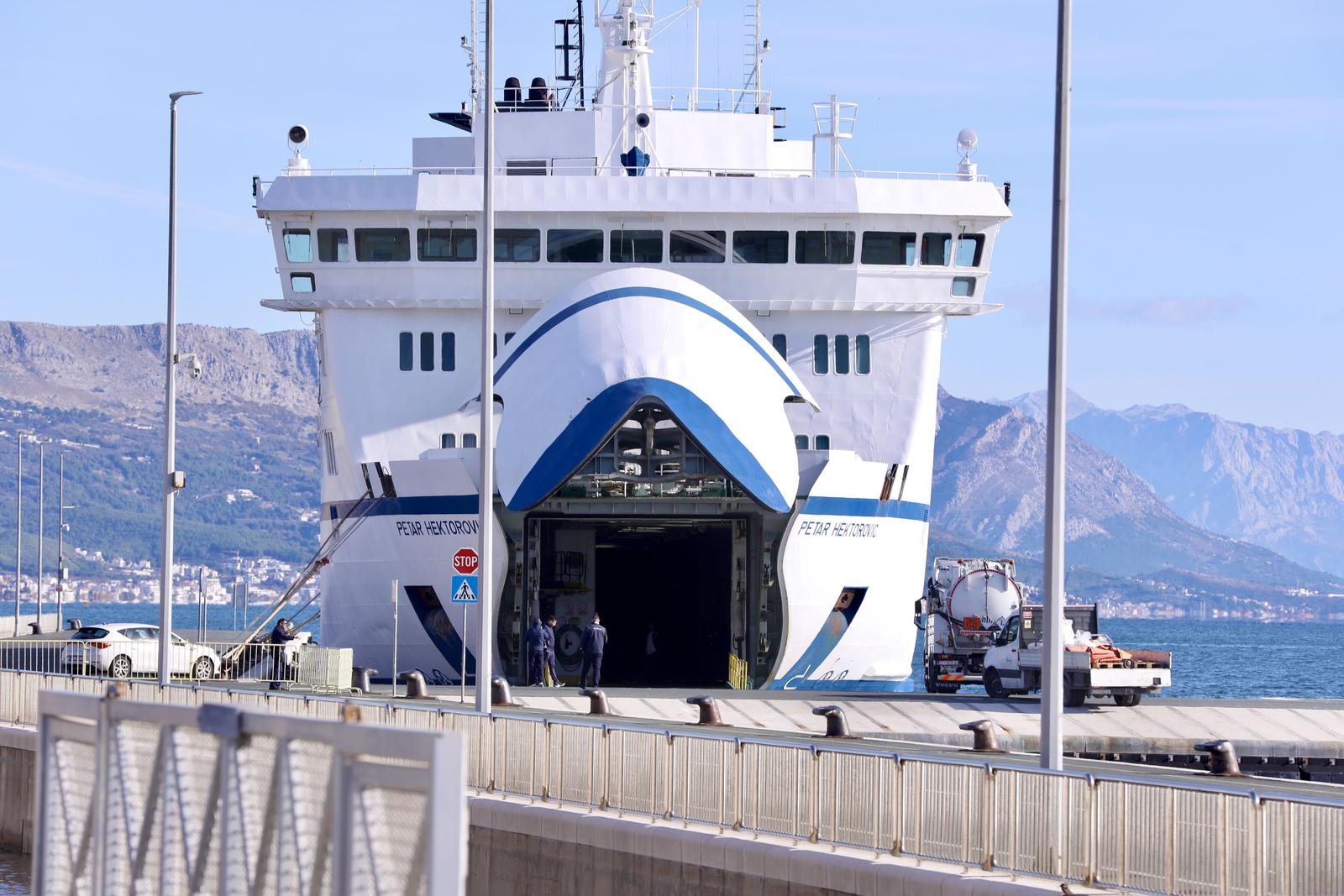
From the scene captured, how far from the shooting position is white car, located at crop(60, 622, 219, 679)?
134 feet

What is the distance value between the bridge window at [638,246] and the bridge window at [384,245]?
163 inches

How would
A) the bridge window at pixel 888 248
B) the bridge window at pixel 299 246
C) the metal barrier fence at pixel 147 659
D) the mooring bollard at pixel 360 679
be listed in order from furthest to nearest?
the bridge window at pixel 299 246 → the bridge window at pixel 888 248 → the metal barrier fence at pixel 147 659 → the mooring bollard at pixel 360 679

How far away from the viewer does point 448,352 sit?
134ft

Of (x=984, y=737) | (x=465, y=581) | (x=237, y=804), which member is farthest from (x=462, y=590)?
(x=237, y=804)

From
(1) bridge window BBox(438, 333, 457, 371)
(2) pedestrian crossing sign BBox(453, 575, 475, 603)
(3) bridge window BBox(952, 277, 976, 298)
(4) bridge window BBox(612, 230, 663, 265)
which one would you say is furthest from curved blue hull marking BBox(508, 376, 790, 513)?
(3) bridge window BBox(952, 277, 976, 298)

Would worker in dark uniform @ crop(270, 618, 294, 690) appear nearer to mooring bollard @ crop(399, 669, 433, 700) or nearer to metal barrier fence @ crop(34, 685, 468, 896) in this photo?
mooring bollard @ crop(399, 669, 433, 700)

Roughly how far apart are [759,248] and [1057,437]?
24185 millimetres

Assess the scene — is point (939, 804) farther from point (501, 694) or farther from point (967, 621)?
point (967, 621)

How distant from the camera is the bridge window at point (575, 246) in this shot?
40844 millimetres

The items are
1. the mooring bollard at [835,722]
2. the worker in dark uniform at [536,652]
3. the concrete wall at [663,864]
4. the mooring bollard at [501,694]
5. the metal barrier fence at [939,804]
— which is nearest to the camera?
the metal barrier fence at [939,804]

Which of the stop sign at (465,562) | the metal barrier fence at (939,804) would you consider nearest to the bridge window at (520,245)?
the stop sign at (465,562)

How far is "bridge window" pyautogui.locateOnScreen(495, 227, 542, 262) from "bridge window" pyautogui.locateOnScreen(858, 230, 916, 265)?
6.47m

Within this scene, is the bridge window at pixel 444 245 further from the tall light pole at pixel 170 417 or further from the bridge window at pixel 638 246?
the tall light pole at pixel 170 417

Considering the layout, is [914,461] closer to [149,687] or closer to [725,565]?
[725,565]
